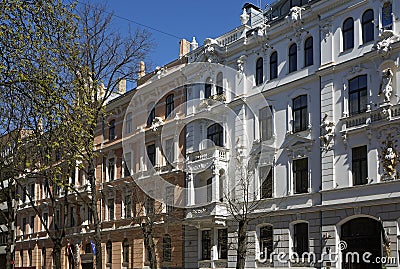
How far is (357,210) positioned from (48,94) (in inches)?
599

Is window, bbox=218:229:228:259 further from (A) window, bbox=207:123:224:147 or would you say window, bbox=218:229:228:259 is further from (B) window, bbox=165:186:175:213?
(A) window, bbox=207:123:224:147

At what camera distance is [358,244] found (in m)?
26.6

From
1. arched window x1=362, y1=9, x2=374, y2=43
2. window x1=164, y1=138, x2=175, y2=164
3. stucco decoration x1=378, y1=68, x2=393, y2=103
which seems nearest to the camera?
stucco decoration x1=378, y1=68, x2=393, y2=103

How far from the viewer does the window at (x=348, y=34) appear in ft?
91.5

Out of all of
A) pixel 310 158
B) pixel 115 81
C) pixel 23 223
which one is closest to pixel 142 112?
pixel 115 81

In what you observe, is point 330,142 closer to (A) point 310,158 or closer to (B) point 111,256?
(A) point 310,158

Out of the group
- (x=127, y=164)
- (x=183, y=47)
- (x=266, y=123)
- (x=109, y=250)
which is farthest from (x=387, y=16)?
(x=109, y=250)

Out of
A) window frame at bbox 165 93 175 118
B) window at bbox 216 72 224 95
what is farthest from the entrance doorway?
window frame at bbox 165 93 175 118

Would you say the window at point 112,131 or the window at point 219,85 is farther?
the window at point 112,131

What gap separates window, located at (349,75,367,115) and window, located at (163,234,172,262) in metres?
15.1

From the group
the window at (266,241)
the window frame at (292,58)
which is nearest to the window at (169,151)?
the window at (266,241)

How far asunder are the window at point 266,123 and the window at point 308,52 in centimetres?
317

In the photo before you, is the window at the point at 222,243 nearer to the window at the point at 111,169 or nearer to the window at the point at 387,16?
the window at the point at 111,169

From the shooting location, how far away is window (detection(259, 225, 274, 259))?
30859 millimetres
